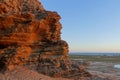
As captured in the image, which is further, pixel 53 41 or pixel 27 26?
pixel 53 41

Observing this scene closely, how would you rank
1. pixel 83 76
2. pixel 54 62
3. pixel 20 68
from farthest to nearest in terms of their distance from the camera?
pixel 83 76, pixel 54 62, pixel 20 68

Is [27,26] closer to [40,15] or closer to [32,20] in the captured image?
[32,20]

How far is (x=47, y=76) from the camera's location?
21422mm

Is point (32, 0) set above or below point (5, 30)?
above

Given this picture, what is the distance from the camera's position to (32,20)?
69.9 feet

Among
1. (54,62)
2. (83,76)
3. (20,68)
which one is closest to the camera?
(20,68)

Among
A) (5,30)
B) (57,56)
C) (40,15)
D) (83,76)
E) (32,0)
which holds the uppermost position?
(32,0)

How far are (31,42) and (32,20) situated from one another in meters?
1.68

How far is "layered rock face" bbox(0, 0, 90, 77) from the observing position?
20.6 meters

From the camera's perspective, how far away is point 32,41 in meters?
21.8

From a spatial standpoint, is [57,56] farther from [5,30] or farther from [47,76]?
[5,30]

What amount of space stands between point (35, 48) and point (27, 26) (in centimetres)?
202

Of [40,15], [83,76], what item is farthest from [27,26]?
[83,76]

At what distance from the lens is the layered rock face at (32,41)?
20.6 meters
